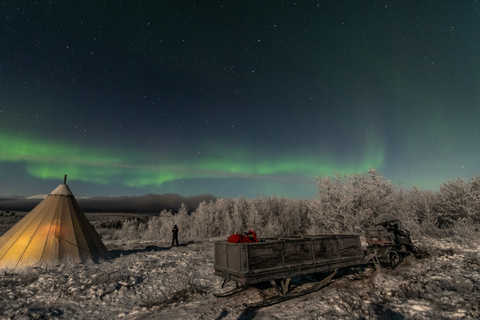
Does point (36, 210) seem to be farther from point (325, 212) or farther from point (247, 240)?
point (325, 212)

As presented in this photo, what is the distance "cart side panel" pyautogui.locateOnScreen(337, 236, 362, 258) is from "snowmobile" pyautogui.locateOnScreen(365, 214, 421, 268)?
3.23 feet

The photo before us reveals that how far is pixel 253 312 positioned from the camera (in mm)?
6926

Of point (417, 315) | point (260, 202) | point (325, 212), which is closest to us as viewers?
point (417, 315)

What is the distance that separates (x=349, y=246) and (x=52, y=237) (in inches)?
593

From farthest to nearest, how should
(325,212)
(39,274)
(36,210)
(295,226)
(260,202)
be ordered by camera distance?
(260,202) → (295,226) → (325,212) → (36,210) → (39,274)

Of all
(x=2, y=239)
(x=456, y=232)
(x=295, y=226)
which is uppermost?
(x=2, y=239)

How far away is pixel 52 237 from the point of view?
40.1 ft

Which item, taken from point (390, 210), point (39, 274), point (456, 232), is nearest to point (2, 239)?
point (39, 274)

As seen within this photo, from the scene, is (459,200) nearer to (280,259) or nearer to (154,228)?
(280,259)

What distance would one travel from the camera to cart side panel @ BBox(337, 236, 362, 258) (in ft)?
31.9

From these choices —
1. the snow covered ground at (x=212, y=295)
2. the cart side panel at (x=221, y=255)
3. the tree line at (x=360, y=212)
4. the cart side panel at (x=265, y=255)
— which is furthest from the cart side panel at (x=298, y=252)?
the tree line at (x=360, y=212)

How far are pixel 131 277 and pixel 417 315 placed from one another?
10.6 m

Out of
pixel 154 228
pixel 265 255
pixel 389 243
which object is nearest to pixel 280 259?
pixel 265 255

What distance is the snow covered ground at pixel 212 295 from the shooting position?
6.74 metres
